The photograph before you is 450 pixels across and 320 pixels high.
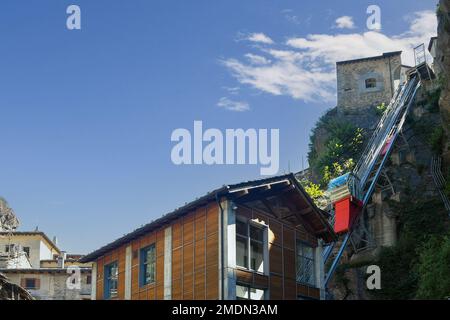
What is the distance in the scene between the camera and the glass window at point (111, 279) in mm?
33250

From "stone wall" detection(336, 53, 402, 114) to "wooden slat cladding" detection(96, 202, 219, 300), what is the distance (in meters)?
31.8

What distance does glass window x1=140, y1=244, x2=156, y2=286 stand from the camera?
3067cm

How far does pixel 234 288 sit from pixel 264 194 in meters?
4.35

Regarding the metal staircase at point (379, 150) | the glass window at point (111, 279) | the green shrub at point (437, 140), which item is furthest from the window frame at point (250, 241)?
the green shrub at point (437, 140)

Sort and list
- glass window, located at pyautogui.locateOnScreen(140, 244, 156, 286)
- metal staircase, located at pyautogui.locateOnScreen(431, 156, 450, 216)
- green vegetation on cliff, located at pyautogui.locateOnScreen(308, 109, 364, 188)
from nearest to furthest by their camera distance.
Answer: glass window, located at pyautogui.locateOnScreen(140, 244, 156, 286), metal staircase, located at pyautogui.locateOnScreen(431, 156, 450, 216), green vegetation on cliff, located at pyautogui.locateOnScreen(308, 109, 364, 188)

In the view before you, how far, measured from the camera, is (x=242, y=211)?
28.6 metres

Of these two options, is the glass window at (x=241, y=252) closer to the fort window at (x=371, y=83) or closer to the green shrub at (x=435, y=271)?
the green shrub at (x=435, y=271)

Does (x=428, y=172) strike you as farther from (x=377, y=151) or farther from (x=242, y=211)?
(x=242, y=211)

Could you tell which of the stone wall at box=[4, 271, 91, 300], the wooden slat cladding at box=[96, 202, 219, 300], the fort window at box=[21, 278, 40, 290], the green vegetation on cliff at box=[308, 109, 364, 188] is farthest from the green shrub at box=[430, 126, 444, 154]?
the fort window at box=[21, 278, 40, 290]

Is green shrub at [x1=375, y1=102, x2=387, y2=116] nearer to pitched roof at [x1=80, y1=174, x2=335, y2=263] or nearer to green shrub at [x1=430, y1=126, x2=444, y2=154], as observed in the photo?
green shrub at [x1=430, y1=126, x2=444, y2=154]

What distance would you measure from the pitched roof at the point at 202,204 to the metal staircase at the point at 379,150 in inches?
310
